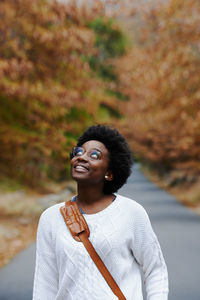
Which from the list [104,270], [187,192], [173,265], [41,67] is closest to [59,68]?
[41,67]

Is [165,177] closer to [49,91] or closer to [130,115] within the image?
[130,115]

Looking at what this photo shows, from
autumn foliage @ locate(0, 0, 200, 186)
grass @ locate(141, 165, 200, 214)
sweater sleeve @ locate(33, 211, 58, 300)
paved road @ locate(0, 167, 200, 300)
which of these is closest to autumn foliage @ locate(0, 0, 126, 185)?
autumn foliage @ locate(0, 0, 200, 186)

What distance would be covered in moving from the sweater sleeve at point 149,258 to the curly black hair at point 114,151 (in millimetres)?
282

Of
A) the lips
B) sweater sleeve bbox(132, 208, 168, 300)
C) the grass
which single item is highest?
the grass

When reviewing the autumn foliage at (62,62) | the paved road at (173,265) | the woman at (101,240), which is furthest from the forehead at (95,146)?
the autumn foliage at (62,62)

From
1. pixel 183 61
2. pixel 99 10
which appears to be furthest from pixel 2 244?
pixel 183 61

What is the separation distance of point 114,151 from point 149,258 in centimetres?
67

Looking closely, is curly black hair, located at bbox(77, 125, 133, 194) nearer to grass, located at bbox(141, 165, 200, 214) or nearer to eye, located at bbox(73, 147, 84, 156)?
eye, located at bbox(73, 147, 84, 156)

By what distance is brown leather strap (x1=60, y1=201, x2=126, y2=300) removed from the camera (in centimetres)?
243

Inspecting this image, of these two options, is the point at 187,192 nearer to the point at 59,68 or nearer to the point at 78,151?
the point at 59,68

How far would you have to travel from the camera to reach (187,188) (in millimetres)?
26984

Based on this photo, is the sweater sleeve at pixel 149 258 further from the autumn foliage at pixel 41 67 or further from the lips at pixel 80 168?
the autumn foliage at pixel 41 67

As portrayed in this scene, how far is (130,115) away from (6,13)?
82.7 ft

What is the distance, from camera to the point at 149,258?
261 cm
